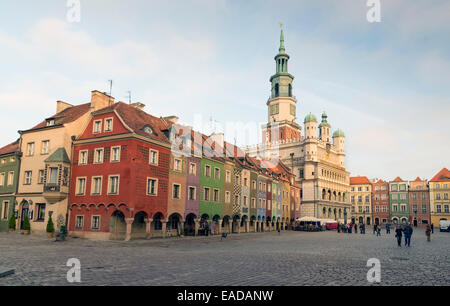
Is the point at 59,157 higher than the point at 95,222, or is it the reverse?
the point at 59,157

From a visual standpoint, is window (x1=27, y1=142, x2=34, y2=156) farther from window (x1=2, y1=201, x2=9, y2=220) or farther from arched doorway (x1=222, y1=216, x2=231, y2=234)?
arched doorway (x1=222, y1=216, x2=231, y2=234)

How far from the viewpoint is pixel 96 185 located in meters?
32.5

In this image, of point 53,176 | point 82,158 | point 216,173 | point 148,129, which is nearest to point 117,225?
point 82,158

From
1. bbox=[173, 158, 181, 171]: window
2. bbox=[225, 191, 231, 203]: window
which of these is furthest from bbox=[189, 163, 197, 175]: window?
bbox=[225, 191, 231, 203]: window

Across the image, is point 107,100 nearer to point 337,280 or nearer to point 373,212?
point 337,280

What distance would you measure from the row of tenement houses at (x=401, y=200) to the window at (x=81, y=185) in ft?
312

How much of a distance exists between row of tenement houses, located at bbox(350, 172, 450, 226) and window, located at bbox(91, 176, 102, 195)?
3714 inches

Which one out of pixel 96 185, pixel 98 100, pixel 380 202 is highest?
pixel 98 100

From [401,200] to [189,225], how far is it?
87.5 meters

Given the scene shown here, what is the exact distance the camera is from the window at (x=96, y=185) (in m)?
32.1

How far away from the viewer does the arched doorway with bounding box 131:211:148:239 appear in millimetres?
31703

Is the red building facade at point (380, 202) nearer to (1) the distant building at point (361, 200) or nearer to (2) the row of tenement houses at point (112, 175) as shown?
(1) the distant building at point (361, 200)

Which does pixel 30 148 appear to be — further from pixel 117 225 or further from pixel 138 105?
pixel 117 225
